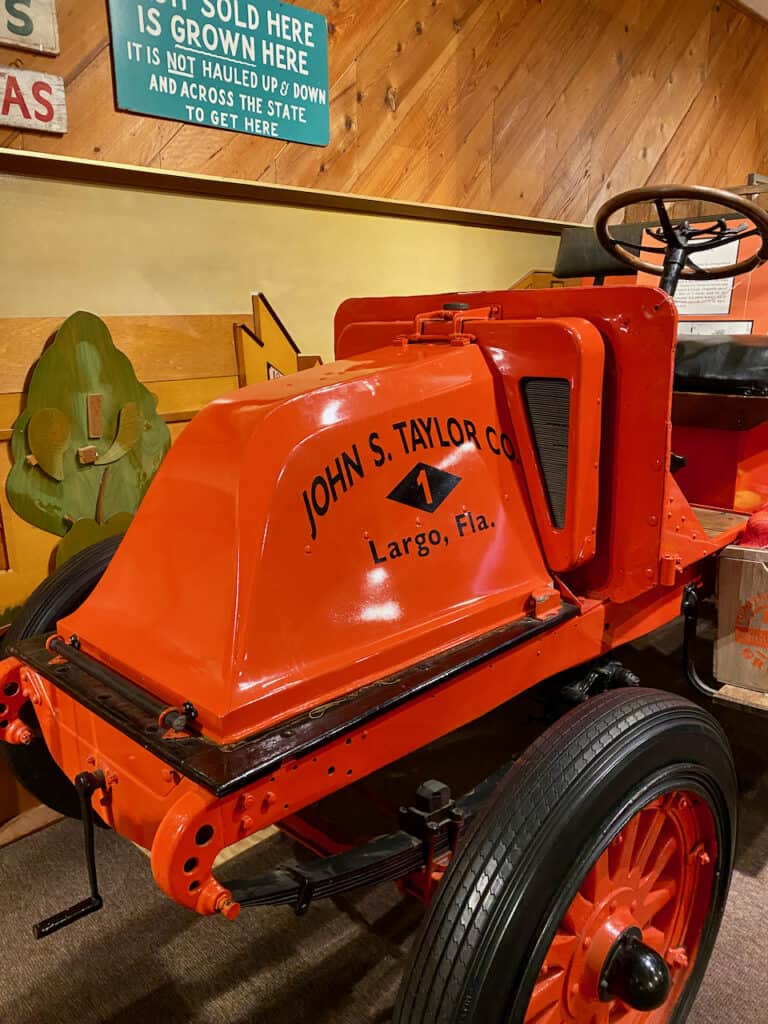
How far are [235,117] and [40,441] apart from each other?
1154 mm

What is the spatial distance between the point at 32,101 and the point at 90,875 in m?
1.84

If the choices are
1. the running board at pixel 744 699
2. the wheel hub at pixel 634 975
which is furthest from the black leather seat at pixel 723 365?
the wheel hub at pixel 634 975

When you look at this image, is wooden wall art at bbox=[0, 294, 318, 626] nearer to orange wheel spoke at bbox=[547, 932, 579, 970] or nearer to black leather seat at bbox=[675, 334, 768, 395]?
black leather seat at bbox=[675, 334, 768, 395]

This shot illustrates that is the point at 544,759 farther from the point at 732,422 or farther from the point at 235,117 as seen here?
the point at 235,117

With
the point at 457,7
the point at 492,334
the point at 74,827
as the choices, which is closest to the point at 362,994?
the point at 74,827

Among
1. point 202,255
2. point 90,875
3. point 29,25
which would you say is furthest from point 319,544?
point 29,25

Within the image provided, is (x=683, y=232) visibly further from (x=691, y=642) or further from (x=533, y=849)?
(x=533, y=849)

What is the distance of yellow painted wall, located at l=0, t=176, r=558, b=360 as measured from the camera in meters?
2.13

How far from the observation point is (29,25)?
201 centimetres

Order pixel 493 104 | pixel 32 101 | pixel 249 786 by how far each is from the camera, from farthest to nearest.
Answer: pixel 493 104 < pixel 32 101 < pixel 249 786

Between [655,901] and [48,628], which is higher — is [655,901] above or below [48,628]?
below

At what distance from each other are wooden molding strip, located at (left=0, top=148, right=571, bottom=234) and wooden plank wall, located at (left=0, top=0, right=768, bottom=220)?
45 mm

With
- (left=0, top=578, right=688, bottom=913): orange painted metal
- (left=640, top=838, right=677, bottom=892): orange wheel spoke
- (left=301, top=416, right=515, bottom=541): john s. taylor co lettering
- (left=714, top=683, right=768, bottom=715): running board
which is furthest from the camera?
(left=714, top=683, right=768, bottom=715): running board

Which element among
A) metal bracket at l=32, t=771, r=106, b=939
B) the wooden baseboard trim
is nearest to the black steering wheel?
metal bracket at l=32, t=771, r=106, b=939
